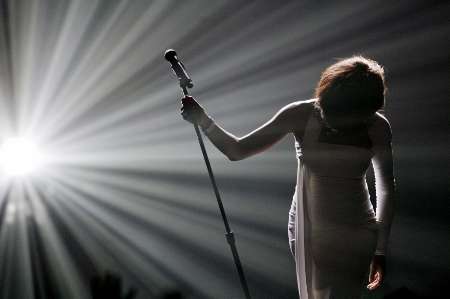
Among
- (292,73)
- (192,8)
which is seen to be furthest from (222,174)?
(192,8)

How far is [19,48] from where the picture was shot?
2219 millimetres

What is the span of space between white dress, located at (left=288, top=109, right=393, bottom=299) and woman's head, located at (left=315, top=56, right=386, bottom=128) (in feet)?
0.26

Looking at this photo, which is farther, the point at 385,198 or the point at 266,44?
the point at 266,44

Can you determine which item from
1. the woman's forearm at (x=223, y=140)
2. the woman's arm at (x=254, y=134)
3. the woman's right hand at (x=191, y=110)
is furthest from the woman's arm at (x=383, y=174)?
the woman's right hand at (x=191, y=110)

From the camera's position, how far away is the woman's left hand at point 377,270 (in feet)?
4.29

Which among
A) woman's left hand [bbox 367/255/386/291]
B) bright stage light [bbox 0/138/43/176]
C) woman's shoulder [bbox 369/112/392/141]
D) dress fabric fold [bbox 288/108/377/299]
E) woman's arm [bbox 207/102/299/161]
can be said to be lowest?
woman's left hand [bbox 367/255/386/291]

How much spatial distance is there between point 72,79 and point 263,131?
5.29 feet

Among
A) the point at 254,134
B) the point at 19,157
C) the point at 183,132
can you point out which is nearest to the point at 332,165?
the point at 254,134

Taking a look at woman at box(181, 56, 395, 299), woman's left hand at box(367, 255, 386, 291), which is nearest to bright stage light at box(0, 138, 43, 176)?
woman at box(181, 56, 395, 299)

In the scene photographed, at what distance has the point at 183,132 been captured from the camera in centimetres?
262

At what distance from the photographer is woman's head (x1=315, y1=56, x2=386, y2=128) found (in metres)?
1.14

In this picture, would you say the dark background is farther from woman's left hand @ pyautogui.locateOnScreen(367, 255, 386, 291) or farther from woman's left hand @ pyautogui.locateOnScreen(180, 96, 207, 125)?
woman's left hand @ pyautogui.locateOnScreen(180, 96, 207, 125)

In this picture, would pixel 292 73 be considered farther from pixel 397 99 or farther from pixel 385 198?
pixel 385 198

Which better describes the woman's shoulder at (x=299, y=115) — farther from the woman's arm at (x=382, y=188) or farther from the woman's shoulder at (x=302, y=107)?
the woman's arm at (x=382, y=188)
